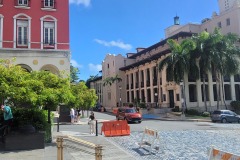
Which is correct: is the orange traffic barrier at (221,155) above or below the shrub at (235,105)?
below

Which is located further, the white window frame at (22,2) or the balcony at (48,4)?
the balcony at (48,4)

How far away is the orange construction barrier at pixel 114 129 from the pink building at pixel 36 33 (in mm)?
9550

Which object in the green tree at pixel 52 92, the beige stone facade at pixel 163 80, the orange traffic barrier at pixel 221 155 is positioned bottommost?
the orange traffic barrier at pixel 221 155

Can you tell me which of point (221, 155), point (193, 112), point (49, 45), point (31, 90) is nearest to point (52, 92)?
point (31, 90)

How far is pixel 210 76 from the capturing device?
44500 millimetres

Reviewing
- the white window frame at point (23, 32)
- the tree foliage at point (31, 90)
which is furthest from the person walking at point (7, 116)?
the white window frame at point (23, 32)

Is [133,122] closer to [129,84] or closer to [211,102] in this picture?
[211,102]

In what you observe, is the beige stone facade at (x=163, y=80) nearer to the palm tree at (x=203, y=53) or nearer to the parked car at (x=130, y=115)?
the palm tree at (x=203, y=53)

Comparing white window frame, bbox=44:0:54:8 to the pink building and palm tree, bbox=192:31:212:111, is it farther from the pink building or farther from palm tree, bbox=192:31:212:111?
palm tree, bbox=192:31:212:111

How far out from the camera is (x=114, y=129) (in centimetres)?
1811

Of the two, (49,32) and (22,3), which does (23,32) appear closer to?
(49,32)

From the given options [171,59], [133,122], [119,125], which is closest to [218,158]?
[119,125]

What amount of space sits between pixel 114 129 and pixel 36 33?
1305 centimetres

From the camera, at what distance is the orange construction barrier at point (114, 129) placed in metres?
17.9
